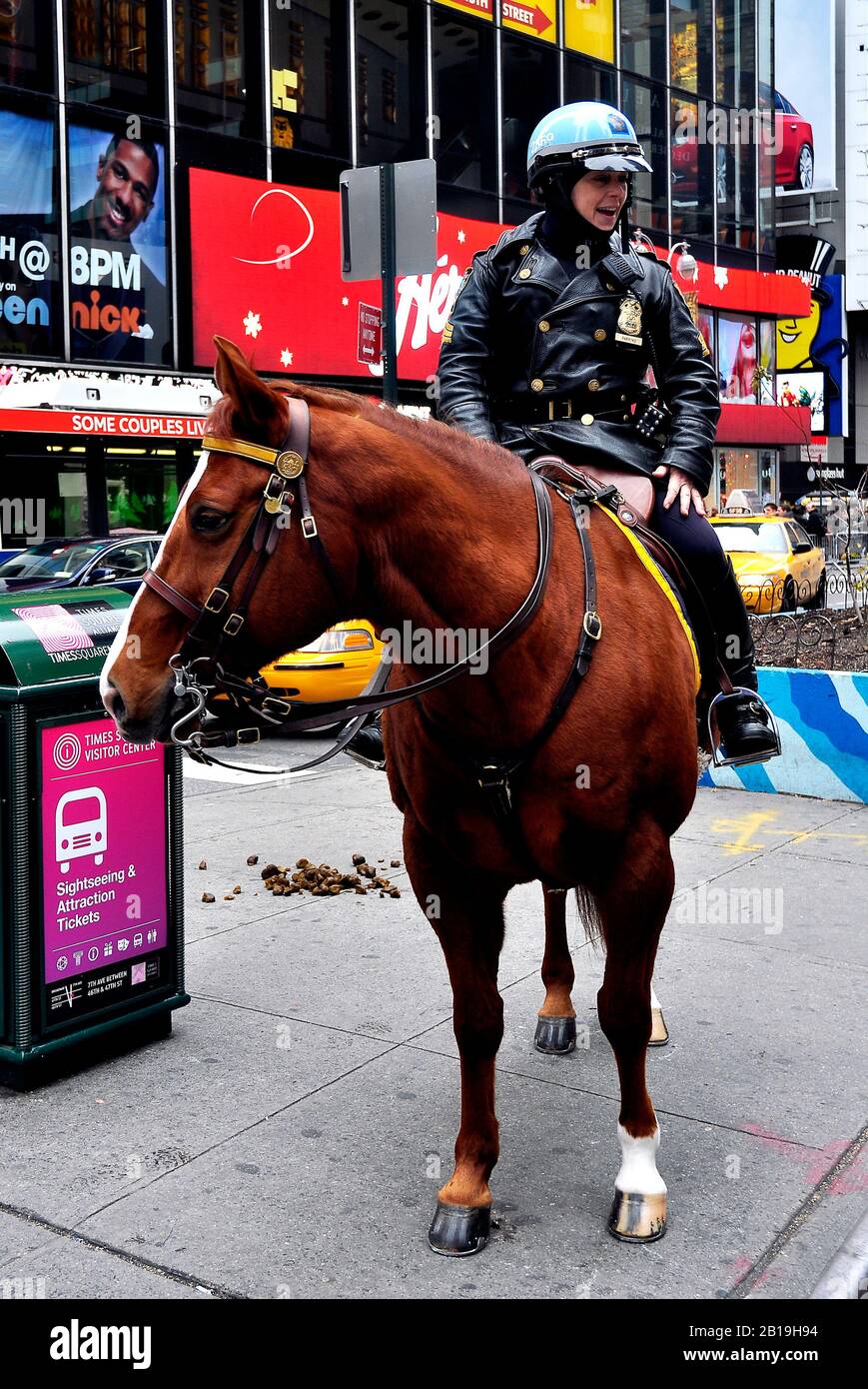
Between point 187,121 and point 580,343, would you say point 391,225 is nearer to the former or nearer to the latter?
point 580,343

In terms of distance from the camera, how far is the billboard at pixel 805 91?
54750 millimetres

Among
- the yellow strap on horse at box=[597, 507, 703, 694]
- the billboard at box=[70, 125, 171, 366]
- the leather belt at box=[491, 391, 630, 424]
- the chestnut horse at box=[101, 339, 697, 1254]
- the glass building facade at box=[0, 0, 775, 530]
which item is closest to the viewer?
the chestnut horse at box=[101, 339, 697, 1254]

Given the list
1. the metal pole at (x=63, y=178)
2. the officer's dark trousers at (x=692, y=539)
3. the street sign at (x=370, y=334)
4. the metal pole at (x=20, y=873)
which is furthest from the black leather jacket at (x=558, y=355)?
the metal pole at (x=63, y=178)

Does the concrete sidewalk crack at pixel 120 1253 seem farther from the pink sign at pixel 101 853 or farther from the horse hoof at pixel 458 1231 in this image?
the pink sign at pixel 101 853

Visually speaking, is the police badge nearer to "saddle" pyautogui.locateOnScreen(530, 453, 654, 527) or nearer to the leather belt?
the leather belt

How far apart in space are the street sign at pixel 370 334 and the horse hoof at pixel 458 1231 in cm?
789

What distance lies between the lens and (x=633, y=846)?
343 centimetres

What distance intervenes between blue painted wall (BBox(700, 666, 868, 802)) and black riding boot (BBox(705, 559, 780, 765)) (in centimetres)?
466

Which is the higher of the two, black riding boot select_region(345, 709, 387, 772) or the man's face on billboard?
the man's face on billboard

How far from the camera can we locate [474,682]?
3146 mm

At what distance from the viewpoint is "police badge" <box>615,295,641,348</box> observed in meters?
4.12

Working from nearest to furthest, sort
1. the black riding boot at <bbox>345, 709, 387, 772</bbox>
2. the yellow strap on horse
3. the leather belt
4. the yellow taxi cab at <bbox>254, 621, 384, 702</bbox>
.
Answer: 1. the yellow strap on horse
2. the leather belt
3. the black riding boot at <bbox>345, 709, 387, 772</bbox>
4. the yellow taxi cab at <bbox>254, 621, 384, 702</bbox>

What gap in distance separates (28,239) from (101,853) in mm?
17242

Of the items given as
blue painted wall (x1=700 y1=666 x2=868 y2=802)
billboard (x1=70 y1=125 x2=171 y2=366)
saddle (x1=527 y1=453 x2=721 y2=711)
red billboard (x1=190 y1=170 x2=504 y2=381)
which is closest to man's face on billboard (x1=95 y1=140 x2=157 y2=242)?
billboard (x1=70 y1=125 x2=171 y2=366)
